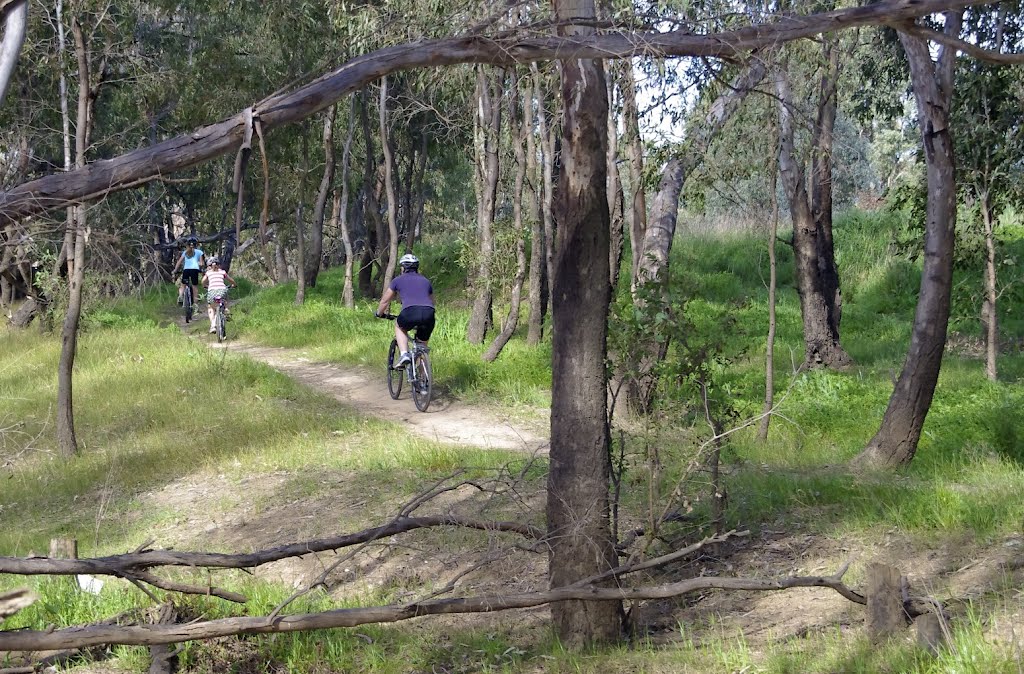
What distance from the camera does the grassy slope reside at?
595 cm

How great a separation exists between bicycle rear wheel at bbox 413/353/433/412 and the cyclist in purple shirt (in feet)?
0.51

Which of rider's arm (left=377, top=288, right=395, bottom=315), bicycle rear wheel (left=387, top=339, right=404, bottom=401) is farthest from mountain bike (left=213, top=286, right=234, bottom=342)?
rider's arm (left=377, top=288, right=395, bottom=315)

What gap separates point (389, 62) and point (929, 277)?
6011 mm

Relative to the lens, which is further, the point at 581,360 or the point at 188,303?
the point at 188,303

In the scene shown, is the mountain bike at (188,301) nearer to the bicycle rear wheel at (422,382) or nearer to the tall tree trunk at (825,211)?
the bicycle rear wheel at (422,382)

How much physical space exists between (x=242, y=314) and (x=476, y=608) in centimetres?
1736

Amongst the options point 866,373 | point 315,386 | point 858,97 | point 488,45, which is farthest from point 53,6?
point 858,97

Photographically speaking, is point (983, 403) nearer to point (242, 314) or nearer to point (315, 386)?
point (315, 386)

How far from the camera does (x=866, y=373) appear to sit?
44.3 feet

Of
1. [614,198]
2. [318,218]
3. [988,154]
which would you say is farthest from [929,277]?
[318,218]

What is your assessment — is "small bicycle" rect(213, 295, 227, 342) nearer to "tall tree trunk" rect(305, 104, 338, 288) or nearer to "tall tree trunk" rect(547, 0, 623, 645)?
"tall tree trunk" rect(305, 104, 338, 288)

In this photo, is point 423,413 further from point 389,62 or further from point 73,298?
point 389,62

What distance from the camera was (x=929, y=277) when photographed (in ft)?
28.1

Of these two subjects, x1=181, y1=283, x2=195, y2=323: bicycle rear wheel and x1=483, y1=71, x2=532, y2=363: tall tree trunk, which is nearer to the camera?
x1=483, y1=71, x2=532, y2=363: tall tree trunk
